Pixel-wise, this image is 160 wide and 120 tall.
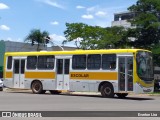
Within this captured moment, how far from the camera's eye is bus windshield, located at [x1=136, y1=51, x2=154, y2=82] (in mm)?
26109

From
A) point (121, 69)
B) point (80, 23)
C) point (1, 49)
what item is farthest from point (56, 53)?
point (1, 49)

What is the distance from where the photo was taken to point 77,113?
16.0 meters

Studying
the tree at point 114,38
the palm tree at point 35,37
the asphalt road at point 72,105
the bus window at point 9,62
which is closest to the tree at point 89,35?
the tree at point 114,38

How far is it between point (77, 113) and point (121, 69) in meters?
10.8

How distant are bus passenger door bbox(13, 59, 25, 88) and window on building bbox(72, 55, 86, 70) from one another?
4796 millimetres

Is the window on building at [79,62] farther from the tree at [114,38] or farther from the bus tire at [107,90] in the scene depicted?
the tree at [114,38]

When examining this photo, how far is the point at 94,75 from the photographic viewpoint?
27641 mm

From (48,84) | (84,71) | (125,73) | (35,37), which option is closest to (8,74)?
(48,84)

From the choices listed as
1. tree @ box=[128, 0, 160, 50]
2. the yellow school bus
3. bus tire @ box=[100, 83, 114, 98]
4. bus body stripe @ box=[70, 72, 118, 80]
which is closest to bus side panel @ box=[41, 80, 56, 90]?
the yellow school bus

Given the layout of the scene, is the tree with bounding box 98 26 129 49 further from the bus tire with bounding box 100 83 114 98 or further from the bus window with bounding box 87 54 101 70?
the bus tire with bounding box 100 83 114 98

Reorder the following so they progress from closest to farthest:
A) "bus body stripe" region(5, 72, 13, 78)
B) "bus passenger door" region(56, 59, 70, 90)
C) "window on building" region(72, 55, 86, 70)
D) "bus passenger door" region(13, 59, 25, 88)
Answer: "window on building" region(72, 55, 86, 70), "bus passenger door" region(56, 59, 70, 90), "bus passenger door" region(13, 59, 25, 88), "bus body stripe" region(5, 72, 13, 78)

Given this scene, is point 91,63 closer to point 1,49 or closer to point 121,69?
point 121,69

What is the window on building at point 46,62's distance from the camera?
98.5 feet

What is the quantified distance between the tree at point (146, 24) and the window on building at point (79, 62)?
17.5 meters
